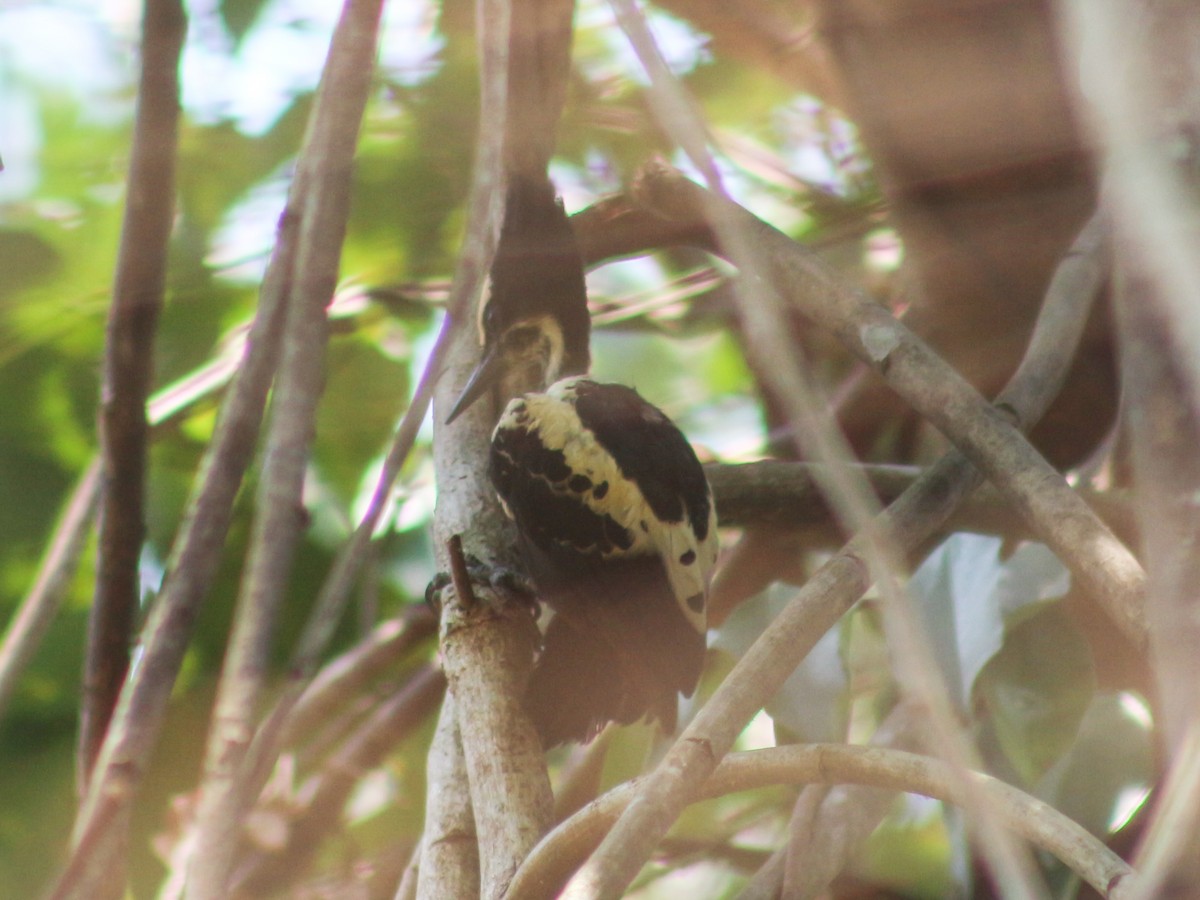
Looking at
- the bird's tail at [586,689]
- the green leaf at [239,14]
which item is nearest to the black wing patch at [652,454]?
the bird's tail at [586,689]

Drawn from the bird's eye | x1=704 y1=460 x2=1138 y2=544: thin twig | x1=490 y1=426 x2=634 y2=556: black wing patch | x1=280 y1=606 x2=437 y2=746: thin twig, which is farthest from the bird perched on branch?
x1=280 y1=606 x2=437 y2=746: thin twig

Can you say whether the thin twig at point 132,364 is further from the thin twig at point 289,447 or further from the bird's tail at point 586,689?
the bird's tail at point 586,689

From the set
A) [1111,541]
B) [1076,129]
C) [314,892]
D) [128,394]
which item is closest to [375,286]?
[128,394]

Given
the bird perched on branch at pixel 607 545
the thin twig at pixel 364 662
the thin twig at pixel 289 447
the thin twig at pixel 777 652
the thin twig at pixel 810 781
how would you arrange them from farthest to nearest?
the thin twig at pixel 364 662 → the bird perched on branch at pixel 607 545 → the thin twig at pixel 810 781 → the thin twig at pixel 777 652 → the thin twig at pixel 289 447

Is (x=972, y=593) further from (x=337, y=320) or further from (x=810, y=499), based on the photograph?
(x=337, y=320)

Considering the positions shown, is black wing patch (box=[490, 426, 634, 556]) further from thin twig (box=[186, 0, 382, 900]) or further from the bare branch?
thin twig (box=[186, 0, 382, 900])

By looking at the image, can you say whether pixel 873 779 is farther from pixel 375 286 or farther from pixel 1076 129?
pixel 375 286
